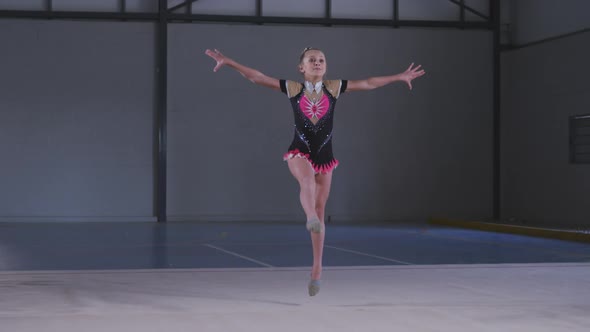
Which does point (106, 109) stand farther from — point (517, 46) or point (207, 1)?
point (517, 46)

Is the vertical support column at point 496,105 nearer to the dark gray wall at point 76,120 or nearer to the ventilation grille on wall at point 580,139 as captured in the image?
the ventilation grille on wall at point 580,139

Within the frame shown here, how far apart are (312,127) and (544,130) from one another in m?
12.9

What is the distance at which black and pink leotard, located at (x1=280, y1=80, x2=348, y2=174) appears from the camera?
6082mm

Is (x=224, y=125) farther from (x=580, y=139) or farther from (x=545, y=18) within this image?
(x=580, y=139)

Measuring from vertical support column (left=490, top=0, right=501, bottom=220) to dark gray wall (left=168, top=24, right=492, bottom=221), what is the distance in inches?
5.8

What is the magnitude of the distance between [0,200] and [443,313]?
14173 millimetres

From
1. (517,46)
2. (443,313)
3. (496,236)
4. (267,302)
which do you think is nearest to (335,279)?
(267,302)

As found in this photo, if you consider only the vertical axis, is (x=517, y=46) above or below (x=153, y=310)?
above

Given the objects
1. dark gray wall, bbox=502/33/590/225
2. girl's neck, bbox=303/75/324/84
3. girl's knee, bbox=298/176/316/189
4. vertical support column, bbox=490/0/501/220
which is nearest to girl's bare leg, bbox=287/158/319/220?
girl's knee, bbox=298/176/316/189

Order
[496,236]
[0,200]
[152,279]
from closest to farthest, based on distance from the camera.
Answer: [152,279], [496,236], [0,200]

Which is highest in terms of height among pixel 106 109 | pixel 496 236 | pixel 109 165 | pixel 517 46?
pixel 517 46

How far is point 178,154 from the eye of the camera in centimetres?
1864

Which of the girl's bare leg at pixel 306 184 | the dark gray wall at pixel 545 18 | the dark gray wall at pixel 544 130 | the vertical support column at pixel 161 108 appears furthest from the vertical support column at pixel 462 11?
the girl's bare leg at pixel 306 184

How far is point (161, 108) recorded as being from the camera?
1850cm
